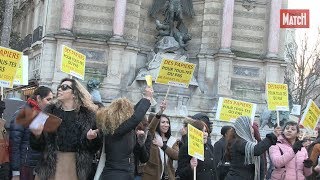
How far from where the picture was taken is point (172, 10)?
23781mm

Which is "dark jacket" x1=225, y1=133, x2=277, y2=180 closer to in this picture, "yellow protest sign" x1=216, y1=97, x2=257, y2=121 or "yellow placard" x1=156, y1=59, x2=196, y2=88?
"yellow placard" x1=156, y1=59, x2=196, y2=88

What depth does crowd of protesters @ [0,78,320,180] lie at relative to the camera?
A: 6426mm

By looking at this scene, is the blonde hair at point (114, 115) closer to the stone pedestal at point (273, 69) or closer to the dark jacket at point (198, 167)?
the dark jacket at point (198, 167)

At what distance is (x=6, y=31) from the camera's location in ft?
60.4

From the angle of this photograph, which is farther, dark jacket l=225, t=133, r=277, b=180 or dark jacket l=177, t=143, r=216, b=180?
dark jacket l=177, t=143, r=216, b=180

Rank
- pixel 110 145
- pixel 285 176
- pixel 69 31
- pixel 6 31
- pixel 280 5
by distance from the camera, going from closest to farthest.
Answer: pixel 110 145 < pixel 285 176 < pixel 6 31 < pixel 69 31 < pixel 280 5

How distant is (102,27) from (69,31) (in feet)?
4.81

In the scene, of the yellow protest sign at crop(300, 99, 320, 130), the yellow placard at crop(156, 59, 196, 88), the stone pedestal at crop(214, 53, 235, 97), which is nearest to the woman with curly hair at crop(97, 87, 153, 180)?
the yellow placard at crop(156, 59, 196, 88)

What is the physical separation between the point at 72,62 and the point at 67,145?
494 centimetres

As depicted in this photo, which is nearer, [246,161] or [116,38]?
[246,161]

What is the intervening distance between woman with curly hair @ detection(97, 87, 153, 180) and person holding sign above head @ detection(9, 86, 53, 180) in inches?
54.8

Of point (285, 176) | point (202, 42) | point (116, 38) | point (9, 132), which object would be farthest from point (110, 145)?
point (202, 42)

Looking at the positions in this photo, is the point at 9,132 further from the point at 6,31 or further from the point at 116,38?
the point at 116,38

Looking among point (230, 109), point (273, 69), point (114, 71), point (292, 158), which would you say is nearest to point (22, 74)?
point (230, 109)
